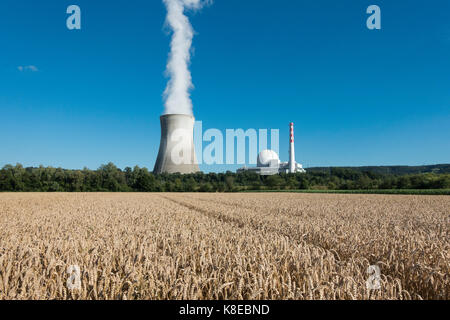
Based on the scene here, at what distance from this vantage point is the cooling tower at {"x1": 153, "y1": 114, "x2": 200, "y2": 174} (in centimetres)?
3594

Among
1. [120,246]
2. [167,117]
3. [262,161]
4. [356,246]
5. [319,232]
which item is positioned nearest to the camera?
[120,246]

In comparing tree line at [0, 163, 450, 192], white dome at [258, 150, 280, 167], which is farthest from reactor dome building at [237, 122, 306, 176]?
tree line at [0, 163, 450, 192]

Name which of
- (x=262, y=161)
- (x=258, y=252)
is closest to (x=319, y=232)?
(x=258, y=252)

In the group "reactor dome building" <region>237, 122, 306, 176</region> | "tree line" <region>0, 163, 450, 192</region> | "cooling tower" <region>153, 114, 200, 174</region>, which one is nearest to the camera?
"cooling tower" <region>153, 114, 200, 174</region>

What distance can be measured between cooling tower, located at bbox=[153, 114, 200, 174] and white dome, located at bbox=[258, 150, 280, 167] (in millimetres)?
53749

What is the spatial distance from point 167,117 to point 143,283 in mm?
35615

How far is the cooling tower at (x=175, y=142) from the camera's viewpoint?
35938 millimetres

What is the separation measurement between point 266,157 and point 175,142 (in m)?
56.4

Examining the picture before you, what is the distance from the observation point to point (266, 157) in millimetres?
88812

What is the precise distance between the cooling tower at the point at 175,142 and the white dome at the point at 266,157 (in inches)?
2116

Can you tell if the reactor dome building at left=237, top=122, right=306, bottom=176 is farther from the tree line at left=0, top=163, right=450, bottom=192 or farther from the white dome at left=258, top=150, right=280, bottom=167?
the tree line at left=0, top=163, right=450, bottom=192

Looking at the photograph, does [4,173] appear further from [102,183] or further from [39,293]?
[39,293]

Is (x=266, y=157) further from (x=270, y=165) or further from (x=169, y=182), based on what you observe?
(x=169, y=182)
